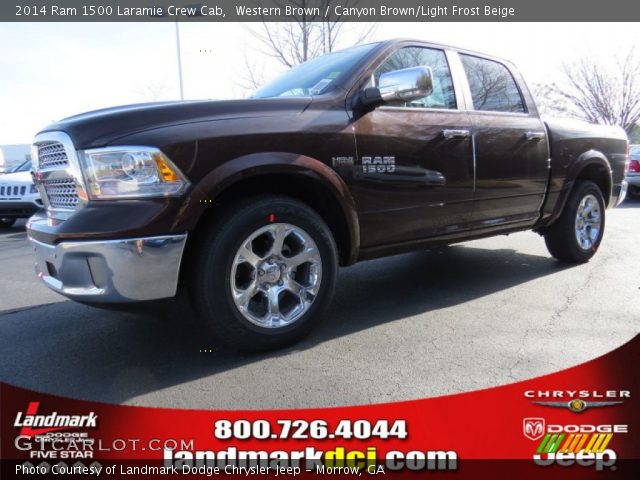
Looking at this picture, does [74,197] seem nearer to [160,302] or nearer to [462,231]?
[160,302]

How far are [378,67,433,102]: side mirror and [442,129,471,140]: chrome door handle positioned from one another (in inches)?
24.3

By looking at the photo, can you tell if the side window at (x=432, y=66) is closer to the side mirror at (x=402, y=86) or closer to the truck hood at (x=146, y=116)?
the side mirror at (x=402, y=86)

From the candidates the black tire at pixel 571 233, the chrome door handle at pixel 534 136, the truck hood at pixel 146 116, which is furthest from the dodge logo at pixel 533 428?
the black tire at pixel 571 233

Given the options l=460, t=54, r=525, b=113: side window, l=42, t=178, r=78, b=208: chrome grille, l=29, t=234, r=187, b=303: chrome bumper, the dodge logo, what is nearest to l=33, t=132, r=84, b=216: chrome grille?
l=42, t=178, r=78, b=208: chrome grille

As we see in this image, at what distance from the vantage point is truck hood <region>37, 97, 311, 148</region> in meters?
2.50

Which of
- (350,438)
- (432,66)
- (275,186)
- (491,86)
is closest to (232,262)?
(275,186)

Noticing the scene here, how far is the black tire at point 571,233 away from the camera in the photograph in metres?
4.82

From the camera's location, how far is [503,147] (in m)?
4.05

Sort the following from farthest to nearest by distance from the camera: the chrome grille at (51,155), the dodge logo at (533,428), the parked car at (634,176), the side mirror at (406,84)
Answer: the parked car at (634,176) < the side mirror at (406,84) < the chrome grille at (51,155) < the dodge logo at (533,428)

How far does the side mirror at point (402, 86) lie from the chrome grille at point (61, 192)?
1.74m

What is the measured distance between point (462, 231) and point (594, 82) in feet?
90.8

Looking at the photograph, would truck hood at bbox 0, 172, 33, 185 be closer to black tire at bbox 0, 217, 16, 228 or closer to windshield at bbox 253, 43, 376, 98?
black tire at bbox 0, 217, 16, 228

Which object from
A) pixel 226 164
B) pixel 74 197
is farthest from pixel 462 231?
pixel 74 197

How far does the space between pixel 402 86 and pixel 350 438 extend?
6.45ft
